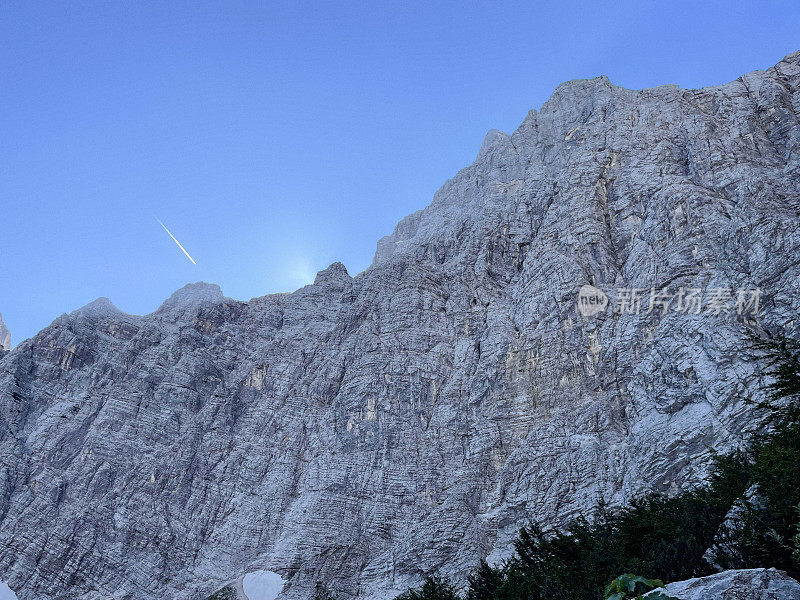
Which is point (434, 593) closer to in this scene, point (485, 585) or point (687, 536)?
point (485, 585)

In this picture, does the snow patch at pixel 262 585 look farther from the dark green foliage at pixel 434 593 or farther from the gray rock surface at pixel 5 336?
the gray rock surface at pixel 5 336

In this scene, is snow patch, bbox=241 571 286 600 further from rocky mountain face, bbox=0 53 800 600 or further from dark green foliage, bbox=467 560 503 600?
dark green foliage, bbox=467 560 503 600

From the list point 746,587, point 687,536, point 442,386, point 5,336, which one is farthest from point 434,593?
point 5,336

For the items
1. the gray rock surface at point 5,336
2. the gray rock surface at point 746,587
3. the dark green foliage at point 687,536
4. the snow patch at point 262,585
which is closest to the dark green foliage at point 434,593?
the dark green foliage at point 687,536

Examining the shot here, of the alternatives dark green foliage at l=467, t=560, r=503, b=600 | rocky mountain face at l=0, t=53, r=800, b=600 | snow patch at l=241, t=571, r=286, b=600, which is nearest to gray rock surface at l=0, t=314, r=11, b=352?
rocky mountain face at l=0, t=53, r=800, b=600

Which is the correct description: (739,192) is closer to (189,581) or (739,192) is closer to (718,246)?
(718,246)

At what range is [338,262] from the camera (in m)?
95.8

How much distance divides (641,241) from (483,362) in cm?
1937

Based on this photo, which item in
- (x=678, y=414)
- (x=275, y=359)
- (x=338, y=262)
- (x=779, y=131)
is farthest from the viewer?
(x=338, y=262)

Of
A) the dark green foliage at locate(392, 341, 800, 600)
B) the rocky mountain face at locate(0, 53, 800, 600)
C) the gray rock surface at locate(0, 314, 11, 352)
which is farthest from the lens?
the gray rock surface at locate(0, 314, 11, 352)

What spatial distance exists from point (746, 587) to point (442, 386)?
5452 centimetres

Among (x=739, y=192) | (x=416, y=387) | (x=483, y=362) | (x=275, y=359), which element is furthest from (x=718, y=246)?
(x=275, y=359)

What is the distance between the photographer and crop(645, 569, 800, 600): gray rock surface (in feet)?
31.4

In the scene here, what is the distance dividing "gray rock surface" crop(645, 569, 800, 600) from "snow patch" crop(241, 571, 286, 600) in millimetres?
47327
